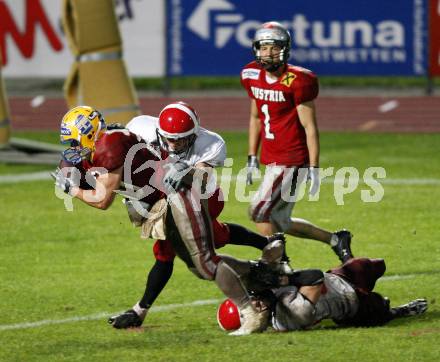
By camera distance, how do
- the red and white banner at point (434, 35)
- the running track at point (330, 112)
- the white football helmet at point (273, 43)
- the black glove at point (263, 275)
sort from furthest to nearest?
the red and white banner at point (434, 35), the running track at point (330, 112), the white football helmet at point (273, 43), the black glove at point (263, 275)

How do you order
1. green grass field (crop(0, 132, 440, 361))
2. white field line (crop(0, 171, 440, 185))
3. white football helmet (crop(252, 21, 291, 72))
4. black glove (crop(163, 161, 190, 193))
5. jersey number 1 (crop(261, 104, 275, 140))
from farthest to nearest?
white field line (crop(0, 171, 440, 185)), jersey number 1 (crop(261, 104, 275, 140)), white football helmet (crop(252, 21, 291, 72)), black glove (crop(163, 161, 190, 193)), green grass field (crop(0, 132, 440, 361))

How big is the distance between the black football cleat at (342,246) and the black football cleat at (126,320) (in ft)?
7.19

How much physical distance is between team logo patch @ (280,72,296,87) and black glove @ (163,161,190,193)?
2.14 metres

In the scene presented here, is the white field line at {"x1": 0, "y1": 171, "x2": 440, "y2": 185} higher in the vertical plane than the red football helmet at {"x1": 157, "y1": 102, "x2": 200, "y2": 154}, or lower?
lower

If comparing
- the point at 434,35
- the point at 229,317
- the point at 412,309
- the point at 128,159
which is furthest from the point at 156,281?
the point at 434,35

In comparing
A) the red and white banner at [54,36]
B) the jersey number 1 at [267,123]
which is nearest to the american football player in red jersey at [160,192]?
the jersey number 1 at [267,123]

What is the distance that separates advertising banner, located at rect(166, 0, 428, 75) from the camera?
21.2 m

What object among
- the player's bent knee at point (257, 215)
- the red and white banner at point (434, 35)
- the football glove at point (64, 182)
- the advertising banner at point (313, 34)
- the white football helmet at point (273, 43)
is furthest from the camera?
the advertising banner at point (313, 34)

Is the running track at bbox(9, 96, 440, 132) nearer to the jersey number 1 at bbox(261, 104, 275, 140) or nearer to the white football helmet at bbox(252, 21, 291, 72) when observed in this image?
the jersey number 1 at bbox(261, 104, 275, 140)

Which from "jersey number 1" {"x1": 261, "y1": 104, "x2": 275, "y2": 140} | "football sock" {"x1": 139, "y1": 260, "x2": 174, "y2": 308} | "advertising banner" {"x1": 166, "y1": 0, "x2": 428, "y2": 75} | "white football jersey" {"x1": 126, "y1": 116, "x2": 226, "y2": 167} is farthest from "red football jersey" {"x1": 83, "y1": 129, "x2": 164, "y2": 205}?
"advertising banner" {"x1": 166, "y1": 0, "x2": 428, "y2": 75}

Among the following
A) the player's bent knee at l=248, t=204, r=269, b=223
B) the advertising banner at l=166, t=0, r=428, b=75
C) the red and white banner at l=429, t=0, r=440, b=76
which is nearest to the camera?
the player's bent knee at l=248, t=204, r=269, b=223

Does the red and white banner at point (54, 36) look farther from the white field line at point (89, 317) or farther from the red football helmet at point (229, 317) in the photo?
the red football helmet at point (229, 317)

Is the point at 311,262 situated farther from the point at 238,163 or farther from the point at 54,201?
the point at 238,163

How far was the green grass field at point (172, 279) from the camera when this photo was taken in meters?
7.39
